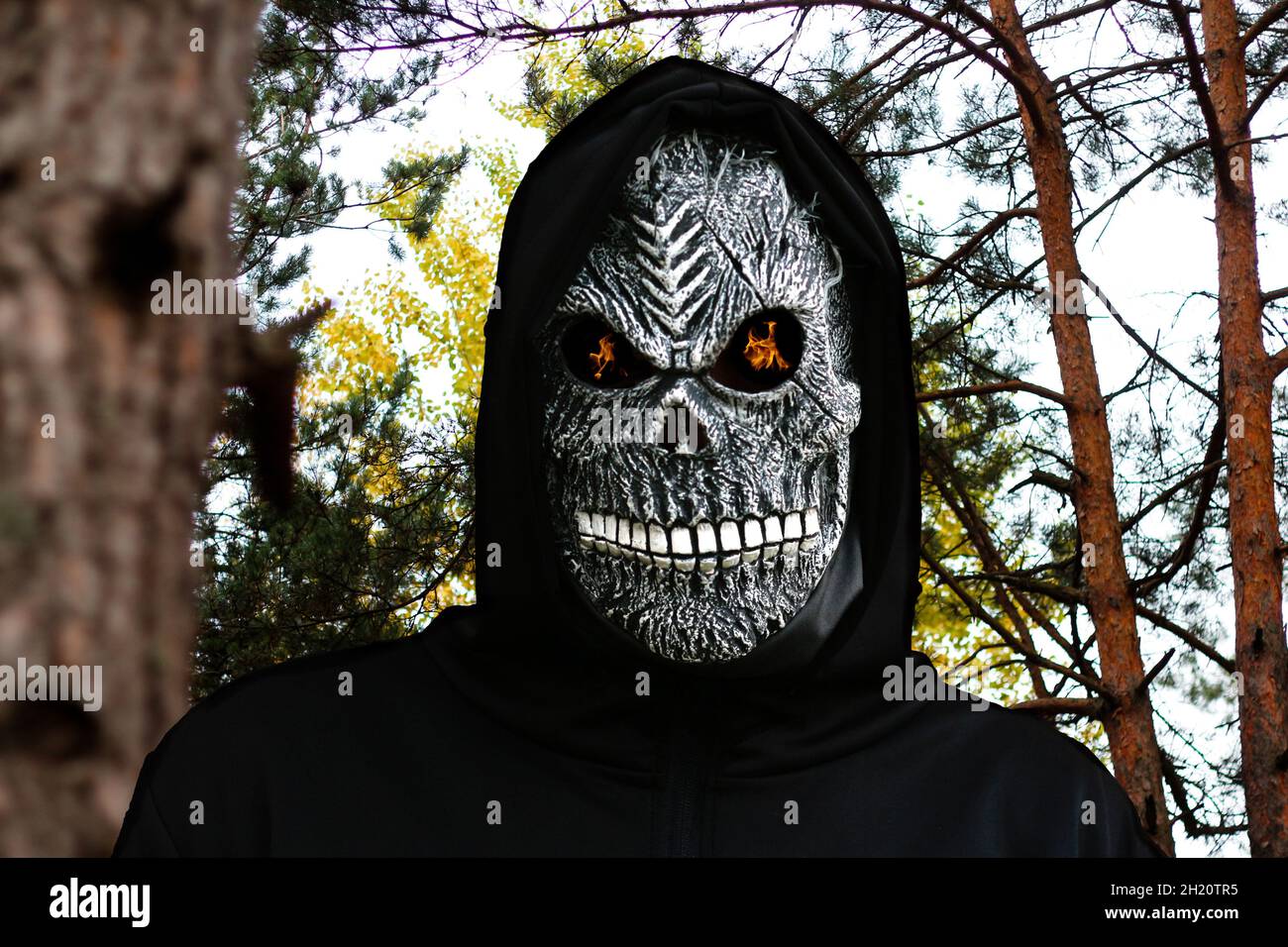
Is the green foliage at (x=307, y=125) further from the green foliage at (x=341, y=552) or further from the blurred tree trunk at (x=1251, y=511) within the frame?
the blurred tree trunk at (x=1251, y=511)

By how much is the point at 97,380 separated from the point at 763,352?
1597mm

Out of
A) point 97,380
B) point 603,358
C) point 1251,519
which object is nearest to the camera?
point 97,380

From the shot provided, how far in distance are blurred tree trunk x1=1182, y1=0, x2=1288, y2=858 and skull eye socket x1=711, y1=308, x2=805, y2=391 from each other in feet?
13.7

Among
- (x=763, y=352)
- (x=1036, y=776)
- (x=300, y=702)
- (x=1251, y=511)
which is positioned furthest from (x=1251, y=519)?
(x=300, y=702)

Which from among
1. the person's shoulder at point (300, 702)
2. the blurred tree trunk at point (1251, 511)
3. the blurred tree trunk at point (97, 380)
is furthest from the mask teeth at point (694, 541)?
the blurred tree trunk at point (1251, 511)

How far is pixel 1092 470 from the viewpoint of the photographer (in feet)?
21.7

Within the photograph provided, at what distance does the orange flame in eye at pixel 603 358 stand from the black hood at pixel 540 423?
0.12 meters

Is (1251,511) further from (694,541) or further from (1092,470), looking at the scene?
(694,541)

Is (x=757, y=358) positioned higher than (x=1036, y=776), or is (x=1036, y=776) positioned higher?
(x=757, y=358)

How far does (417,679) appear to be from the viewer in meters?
2.76

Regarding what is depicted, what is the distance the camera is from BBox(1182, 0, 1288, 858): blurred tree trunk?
6.27 metres

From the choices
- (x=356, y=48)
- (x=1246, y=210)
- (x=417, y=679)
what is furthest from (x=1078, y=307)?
(x=417, y=679)
